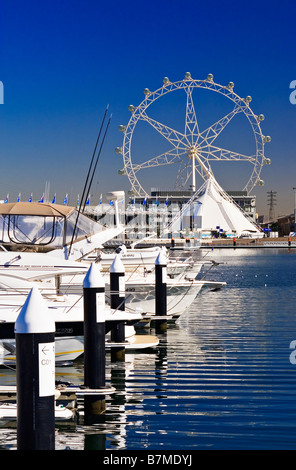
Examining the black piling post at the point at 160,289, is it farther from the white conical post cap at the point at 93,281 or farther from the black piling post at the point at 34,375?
the black piling post at the point at 34,375

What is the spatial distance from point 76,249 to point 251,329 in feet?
19.5

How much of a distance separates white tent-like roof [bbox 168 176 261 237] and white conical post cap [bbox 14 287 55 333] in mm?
121925

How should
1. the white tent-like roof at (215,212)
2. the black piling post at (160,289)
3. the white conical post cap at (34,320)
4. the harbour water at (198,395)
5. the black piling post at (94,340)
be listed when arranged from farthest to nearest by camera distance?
the white tent-like roof at (215,212), the black piling post at (160,289), the black piling post at (94,340), the harbour water at (198,395), the white conical post cap at (34,320)

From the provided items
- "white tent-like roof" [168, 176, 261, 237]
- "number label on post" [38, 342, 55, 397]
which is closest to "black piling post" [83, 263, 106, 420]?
"number label on post" [38, 342, 55, 397]

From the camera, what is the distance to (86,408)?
1148 centimetres

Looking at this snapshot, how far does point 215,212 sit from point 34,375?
12515cm

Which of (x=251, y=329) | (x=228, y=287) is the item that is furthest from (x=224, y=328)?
(x=228, y=287)

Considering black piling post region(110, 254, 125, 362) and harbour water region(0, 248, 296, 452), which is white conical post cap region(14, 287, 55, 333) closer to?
harbour water region(0, 248, 296, 452)

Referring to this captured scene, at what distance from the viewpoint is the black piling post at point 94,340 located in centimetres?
1106

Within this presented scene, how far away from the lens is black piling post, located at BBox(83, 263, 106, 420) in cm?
1106

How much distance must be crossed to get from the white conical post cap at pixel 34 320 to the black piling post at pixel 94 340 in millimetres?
3557

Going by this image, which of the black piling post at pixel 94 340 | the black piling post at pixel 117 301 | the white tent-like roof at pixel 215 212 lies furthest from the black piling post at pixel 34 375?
the white tent-like roof at pixel 215 212

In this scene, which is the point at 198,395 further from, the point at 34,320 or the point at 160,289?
the point at 160,289

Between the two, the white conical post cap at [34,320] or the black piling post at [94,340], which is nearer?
the white conical post cap at [34,320]
